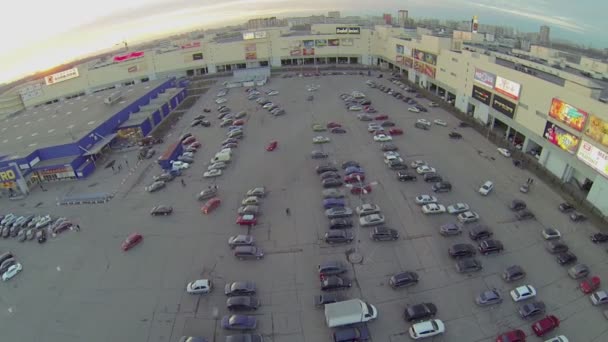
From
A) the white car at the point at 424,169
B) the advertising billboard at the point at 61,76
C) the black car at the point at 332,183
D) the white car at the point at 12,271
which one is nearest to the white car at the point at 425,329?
the black car at the point at 332,183

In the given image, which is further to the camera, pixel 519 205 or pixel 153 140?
pixel 153 140

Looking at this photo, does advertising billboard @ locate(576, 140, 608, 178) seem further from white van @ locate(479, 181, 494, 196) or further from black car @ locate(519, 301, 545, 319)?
black car @ locate(519, 301, 545, 319)

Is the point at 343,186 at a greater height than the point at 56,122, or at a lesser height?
lesser

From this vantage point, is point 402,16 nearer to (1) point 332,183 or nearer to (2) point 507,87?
(2) point 507,87

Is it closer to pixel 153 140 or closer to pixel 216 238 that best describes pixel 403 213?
pixel 216 238

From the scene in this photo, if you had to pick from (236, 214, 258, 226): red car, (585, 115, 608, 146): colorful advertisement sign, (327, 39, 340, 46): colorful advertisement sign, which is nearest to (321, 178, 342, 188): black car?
(236, 214, 258, 226): red car

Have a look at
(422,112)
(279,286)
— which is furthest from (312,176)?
(422,112)

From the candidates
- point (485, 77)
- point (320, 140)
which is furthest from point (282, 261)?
point (485, 77)

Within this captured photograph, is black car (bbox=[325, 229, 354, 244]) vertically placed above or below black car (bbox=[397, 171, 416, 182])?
below
